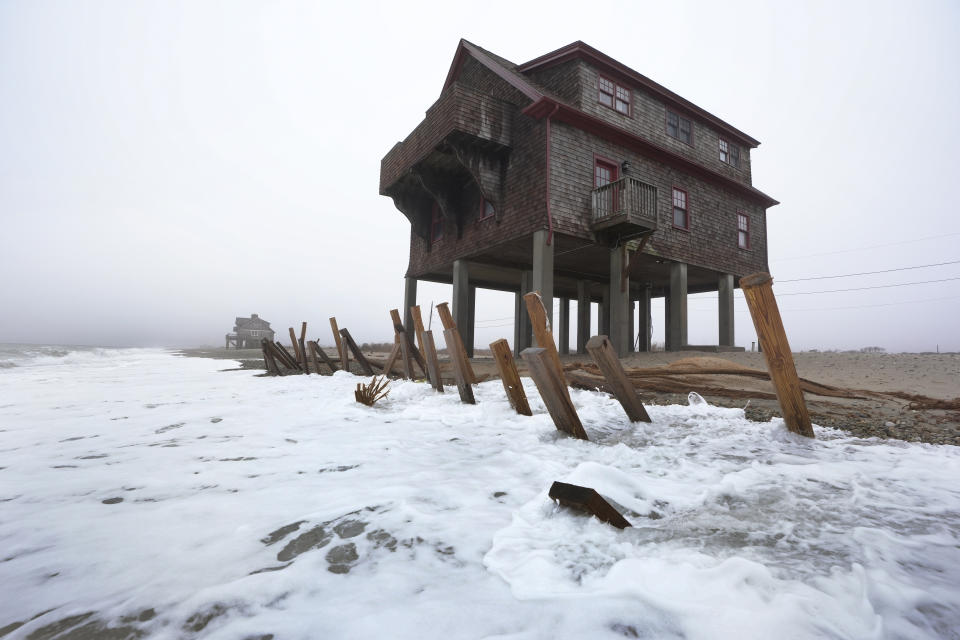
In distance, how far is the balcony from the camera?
11.3m

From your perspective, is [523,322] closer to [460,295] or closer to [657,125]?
[460,295]

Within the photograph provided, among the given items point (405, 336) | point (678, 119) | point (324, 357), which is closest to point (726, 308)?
point (678, 119)

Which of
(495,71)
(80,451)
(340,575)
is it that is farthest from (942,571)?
(495,71)

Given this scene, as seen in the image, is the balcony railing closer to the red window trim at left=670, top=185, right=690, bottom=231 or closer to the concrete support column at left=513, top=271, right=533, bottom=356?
the red window trim at left=670, top=185, right=690, bottom=231

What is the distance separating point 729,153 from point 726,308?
22.9ft

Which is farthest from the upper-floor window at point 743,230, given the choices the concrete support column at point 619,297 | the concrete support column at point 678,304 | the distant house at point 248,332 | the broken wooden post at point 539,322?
the distant house at point 248,332

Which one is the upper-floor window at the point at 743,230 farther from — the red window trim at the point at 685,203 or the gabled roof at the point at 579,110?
the red window trim at the point at 685,203

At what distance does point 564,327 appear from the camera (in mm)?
21078

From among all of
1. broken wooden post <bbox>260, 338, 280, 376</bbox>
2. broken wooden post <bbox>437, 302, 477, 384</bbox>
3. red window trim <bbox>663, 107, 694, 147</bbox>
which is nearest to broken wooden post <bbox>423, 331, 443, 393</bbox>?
broken wooden post <bbox>437, 302, 477, 384</bbox>

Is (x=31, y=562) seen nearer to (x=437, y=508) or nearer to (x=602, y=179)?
(x=437, y=508)

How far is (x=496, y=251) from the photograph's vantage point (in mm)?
13867

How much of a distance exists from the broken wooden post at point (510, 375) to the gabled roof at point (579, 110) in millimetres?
8947

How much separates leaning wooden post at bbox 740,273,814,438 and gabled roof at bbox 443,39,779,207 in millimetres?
9442

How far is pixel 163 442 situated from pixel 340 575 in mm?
3509
